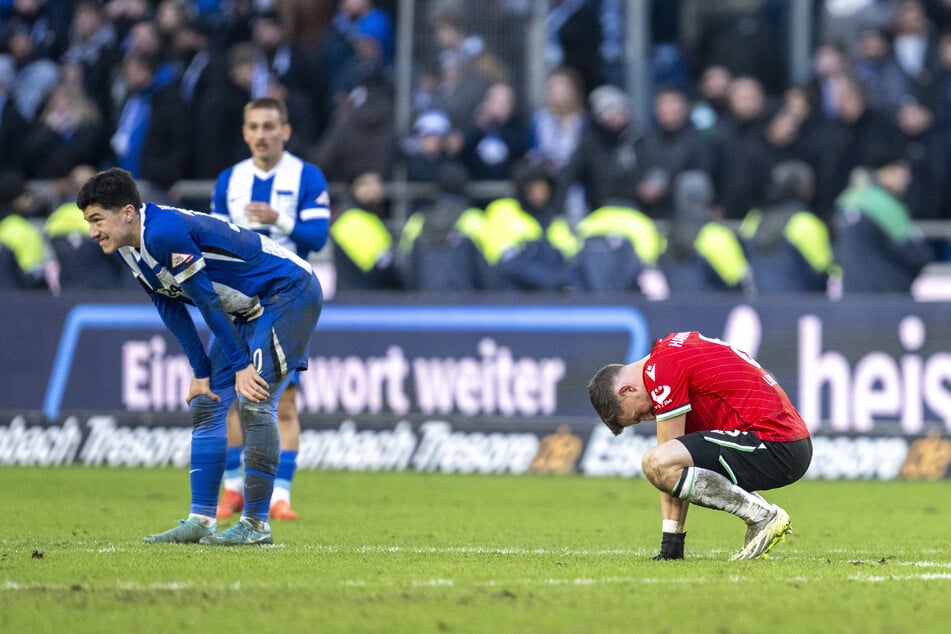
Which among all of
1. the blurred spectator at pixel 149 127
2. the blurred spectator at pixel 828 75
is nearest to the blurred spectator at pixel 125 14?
the blurred spectator at pixel 149 127

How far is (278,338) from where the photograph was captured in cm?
865

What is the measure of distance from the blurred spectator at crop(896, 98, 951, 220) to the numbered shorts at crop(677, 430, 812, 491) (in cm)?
970

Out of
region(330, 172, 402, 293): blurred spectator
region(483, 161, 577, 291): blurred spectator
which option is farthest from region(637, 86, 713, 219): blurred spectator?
region(330, 172, 402, 293): blurred spectator

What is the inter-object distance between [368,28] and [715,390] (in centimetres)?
1112

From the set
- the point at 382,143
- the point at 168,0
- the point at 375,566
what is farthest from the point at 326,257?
the point at 375,566

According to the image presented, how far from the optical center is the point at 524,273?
15.8 metres

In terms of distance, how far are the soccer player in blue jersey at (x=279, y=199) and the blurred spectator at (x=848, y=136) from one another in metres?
8.24

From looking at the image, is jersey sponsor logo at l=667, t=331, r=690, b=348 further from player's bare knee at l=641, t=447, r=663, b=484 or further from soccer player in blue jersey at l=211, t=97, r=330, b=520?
soccer player in blue jersey at l=211, t=97, r=330, b=520

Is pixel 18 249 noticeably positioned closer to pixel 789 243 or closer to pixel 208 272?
pixel 789 243

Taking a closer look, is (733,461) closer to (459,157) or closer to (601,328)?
(601,328)

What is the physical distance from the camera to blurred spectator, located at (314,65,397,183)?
17.3m

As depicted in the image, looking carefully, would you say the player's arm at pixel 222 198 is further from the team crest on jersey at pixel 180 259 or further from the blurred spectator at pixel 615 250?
the blurred spectator at pixel 615 250

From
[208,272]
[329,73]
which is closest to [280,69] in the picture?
[329,73]

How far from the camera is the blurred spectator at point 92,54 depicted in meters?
19.8
